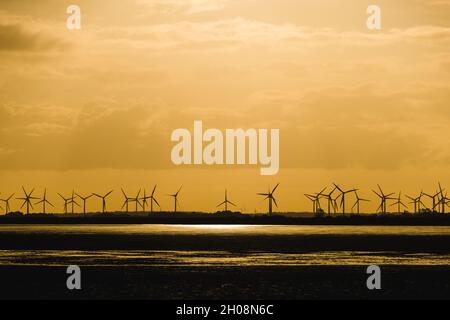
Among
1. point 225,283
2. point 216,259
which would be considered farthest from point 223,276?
point 216,259

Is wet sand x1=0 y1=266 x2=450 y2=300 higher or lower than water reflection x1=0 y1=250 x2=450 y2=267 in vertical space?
lower

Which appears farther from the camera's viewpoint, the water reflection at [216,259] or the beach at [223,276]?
the water reflection at [216,259]

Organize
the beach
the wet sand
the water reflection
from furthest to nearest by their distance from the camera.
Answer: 1. the water reflection
2. the beach
3. the wet sand

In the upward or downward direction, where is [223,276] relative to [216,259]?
downward

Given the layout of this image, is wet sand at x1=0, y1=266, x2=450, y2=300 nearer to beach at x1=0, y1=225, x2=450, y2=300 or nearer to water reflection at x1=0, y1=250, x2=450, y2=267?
beach at x1=0, y1=225, x2=450, y2=300

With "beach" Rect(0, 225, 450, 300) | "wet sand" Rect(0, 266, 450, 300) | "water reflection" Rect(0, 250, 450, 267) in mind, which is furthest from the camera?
"water reflection" Rect(0, 250, 450, 267)

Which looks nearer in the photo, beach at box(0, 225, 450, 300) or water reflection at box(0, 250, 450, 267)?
beach at box(0, 225, 450, 300)

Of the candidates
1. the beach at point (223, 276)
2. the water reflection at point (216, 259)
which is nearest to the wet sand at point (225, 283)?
the beach at point (223, 276)

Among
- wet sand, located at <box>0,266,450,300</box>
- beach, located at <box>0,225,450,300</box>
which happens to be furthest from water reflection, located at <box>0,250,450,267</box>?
wet sand, located at <box>0,266,450,300</box>

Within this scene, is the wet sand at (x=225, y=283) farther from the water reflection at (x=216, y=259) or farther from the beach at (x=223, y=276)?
the water reflection at (x=216, y=259)

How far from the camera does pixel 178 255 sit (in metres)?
134

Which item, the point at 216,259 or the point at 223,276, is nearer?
the point at 223,276

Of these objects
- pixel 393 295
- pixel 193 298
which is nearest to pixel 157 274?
pixel 193 298

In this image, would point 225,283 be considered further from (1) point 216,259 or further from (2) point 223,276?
(1) point 216,259
